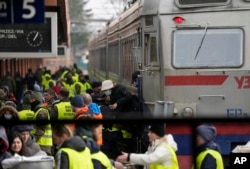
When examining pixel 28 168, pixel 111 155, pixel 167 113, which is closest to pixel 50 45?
pixel 167 113

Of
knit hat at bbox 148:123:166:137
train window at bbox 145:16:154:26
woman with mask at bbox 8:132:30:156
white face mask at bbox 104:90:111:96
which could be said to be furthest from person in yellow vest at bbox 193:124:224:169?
white face mask at bbox 104:90:111:96

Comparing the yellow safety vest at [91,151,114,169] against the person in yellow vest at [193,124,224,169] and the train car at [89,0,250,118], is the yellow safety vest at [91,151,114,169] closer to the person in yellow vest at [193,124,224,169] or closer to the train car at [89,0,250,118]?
the person in yellow vest at [193,124,224,169]

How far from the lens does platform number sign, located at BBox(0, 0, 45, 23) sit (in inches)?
521

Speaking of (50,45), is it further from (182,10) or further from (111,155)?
(111,155)

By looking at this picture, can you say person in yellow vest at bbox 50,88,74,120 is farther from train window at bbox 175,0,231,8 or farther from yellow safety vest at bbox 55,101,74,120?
train window at bbox 175,0,231,8

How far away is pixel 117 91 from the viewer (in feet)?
54.5

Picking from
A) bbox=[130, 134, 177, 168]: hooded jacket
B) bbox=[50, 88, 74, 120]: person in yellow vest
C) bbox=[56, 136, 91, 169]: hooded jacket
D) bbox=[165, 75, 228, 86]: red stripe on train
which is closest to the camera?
bbox=[56, 136, 91, 169]: hooded jacket

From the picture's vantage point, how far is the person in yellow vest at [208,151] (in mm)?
5086

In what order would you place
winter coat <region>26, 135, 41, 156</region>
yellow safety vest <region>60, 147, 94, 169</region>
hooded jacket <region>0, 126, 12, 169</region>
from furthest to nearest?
yellow safety vest <region>60, 147, 94, 169</region> → winter coat <region>26, 135, 41, 156</region> → hooded jacket <region>0, 126, 12, 169</region>

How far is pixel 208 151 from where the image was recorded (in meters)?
6.60

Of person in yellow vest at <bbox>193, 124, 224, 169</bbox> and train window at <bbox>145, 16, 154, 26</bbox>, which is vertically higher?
train window at <bbox>145, 16, 154, 26</bbox>

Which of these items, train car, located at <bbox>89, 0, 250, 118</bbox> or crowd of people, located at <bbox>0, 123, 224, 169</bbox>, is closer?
crowd of people, located at <bbox>0, 123, 224, 169</bbox>

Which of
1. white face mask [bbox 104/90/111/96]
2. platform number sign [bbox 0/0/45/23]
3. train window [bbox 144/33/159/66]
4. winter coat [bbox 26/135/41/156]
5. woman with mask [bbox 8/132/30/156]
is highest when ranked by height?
platform number sign [bbox 0/0/45/23]

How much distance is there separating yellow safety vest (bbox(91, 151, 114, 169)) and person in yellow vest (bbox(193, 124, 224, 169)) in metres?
0.80
